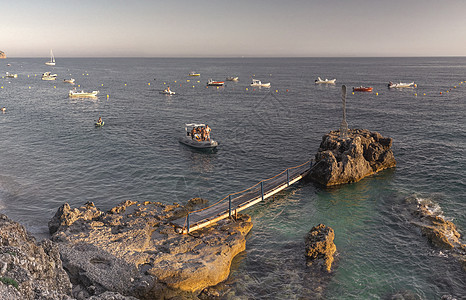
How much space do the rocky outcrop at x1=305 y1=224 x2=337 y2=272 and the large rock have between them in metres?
14.9

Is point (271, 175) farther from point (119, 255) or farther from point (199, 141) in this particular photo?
point (119, 255)

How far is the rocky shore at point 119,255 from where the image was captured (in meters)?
14.0

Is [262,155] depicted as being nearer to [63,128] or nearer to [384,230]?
[384,230]

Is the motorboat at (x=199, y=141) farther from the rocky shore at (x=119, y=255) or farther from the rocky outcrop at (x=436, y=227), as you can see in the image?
the rocky outcrop at (x=436, y=227)

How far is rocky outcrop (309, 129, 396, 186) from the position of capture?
3619 centimetres

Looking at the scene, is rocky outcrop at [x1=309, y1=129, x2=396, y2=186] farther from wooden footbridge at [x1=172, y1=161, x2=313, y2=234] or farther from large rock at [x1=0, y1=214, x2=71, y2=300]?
large rock at [x1=0, y1=214, x2=71, y2=300]

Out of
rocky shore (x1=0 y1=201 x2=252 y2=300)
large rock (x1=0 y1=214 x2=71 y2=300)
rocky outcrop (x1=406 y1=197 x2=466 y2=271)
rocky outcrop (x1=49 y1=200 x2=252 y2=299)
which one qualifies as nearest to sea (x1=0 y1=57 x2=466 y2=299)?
rocky outcrop (x1=406 y1=197 x2=466 y2=271)

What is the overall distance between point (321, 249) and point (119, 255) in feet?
43.2

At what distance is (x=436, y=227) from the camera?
26.5 metres

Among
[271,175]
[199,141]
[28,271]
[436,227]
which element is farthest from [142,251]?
[199,141]

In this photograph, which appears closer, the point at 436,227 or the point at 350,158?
the point at 436,227

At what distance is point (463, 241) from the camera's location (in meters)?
25.4

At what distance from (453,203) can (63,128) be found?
198ft

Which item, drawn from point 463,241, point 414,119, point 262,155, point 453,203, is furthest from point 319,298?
point 414,119
